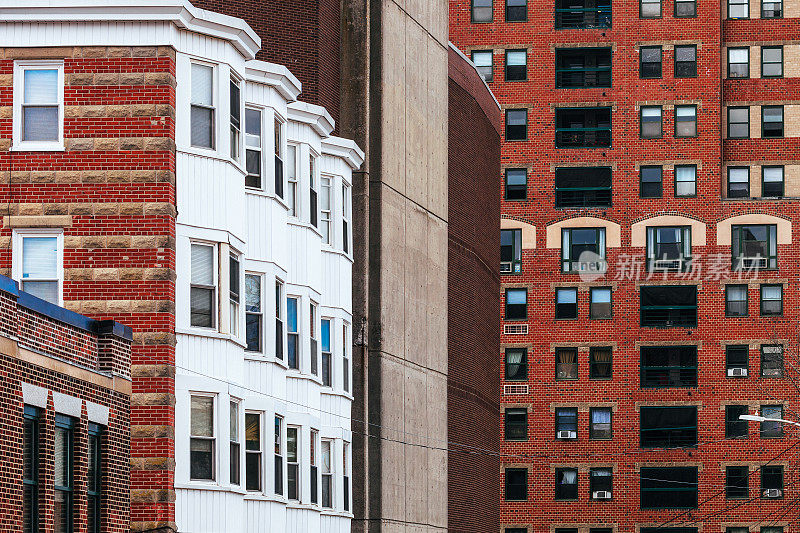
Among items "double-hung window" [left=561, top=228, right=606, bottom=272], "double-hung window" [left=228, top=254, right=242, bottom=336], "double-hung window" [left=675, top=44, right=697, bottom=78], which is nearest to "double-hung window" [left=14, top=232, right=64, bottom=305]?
"double-hung window" [left=228, top=254, right=242, bottom=336]

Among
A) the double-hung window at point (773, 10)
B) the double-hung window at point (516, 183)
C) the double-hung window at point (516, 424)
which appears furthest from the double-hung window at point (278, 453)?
the double-hung window at point (773, 10)

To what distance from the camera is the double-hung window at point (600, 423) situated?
3194 inches

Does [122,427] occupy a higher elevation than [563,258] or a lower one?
lower

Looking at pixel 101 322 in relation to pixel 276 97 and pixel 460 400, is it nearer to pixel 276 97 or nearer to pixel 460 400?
pixel 276 97

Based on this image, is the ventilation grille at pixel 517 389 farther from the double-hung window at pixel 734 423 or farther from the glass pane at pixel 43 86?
the glass pane at pixel 43 86

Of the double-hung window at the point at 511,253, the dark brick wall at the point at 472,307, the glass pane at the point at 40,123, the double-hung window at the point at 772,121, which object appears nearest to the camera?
the glass pane at the point at 40,123

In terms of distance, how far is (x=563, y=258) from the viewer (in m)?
83.6

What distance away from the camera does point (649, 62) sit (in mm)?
84812

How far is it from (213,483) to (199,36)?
8.64 metres

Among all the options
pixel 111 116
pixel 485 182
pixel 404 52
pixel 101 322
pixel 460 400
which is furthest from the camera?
pixel 485 182

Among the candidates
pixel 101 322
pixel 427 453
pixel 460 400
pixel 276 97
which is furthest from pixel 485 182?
pixel 101 322

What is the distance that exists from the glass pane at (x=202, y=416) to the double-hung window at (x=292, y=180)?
8.49m

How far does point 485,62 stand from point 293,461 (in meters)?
50.9

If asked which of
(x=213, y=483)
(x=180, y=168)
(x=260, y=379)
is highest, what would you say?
(x=180, y=168)
